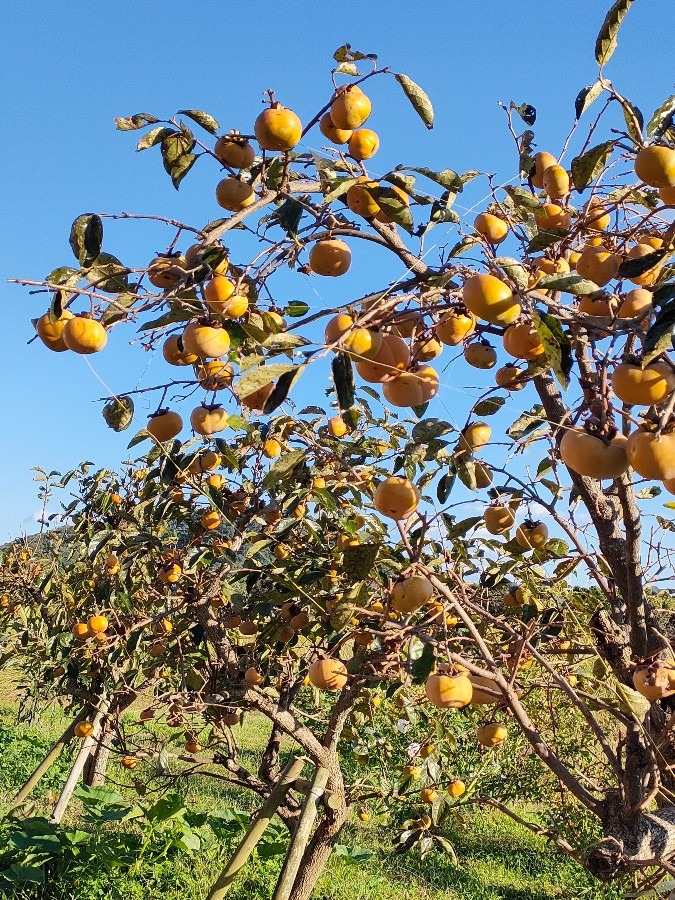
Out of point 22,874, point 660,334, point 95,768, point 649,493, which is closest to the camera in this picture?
point 660,334

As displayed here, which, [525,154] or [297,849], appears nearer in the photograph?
[525,154]

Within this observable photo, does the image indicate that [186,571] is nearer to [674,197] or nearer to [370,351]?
[370,351]

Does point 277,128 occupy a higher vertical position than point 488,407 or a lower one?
higher

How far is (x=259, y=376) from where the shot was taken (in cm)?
86

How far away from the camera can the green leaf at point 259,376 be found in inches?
33.0

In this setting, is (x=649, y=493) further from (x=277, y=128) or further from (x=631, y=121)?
(x=277, y=128)

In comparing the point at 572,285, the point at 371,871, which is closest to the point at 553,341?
the point at 572,285

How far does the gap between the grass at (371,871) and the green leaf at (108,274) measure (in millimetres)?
2365

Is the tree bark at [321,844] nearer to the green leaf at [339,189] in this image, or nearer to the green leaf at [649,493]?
the green leaf at [649,493]

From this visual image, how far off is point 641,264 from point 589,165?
34 cm

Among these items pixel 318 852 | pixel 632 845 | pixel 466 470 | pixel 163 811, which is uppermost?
pixel 466 470

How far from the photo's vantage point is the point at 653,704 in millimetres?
1579

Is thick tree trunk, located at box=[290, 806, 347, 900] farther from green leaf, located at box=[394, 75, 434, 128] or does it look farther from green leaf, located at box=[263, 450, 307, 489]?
green leaf, located at box=[394, 75, 434, 128]

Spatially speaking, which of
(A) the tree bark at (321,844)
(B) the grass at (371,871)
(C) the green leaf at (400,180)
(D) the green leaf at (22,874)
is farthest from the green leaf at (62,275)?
(D) the green leaf at (22,874)
